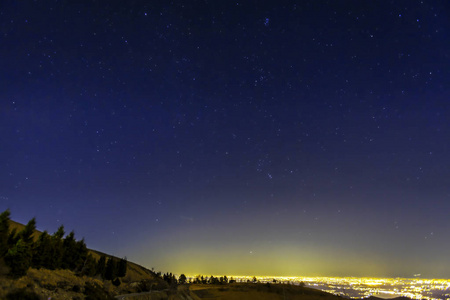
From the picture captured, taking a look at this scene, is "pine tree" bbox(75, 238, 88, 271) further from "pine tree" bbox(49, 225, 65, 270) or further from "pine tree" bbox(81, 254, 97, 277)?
"pine tree" bbox(49, 225, 65, 270)

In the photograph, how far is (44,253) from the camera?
28.7 m

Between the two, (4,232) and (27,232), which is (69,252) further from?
(4,232)

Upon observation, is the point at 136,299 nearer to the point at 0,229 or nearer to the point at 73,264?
the point at 73,264

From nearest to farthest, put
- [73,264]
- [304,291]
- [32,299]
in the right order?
1. [32,299]
2. [73,264]
3. [304,291]

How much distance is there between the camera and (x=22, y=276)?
76.0ft

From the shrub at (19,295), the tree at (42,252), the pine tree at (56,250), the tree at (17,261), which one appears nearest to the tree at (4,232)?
the tree at (17,261)

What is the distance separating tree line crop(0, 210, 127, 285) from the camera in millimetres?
22891

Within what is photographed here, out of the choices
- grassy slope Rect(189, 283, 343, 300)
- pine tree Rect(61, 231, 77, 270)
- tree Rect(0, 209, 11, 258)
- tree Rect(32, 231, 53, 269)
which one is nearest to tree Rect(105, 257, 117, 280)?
pine tree Rect(61, 231, 77, 270)

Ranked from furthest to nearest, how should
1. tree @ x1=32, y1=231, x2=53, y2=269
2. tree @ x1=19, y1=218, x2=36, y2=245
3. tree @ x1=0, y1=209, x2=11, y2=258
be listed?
tree @ x1=32, y1=231, x2=53, y2=269
tree @ x1=19, y1=218, x2=36, y2=245
tree @ x1=0, y1=209, x2=11, y2=258

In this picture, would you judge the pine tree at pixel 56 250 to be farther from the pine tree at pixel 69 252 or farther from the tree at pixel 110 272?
the tree at pixel 110 272

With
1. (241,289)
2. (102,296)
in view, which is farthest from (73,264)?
(241,289)

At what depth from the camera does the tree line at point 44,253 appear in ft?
75.1

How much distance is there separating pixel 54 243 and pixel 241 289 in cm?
3787

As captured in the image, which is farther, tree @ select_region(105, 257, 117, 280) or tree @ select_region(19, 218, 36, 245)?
tree @ select_region(105, 257, 117, 280)
